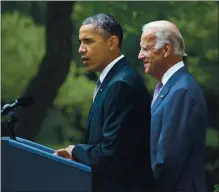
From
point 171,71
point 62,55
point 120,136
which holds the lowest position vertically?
point 120,136

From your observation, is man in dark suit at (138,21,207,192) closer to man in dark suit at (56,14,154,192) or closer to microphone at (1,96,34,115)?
man in dark suit at (56,14,154,192)

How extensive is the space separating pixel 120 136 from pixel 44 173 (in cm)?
46

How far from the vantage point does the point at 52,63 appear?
6.29 metres

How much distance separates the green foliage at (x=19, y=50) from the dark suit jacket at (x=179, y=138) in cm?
271

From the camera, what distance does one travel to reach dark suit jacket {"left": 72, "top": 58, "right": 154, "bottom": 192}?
341 cm

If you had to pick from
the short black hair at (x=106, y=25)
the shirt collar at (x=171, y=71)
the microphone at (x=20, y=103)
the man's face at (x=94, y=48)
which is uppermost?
the short black hair at (x=106, y=25)

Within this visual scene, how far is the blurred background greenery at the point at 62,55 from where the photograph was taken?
6.12m

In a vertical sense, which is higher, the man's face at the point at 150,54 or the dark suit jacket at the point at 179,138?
the man's face at the point at 150,54

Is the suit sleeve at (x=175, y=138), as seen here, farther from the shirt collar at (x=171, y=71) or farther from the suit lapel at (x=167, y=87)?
the shirt collar at (x=171, y=71)

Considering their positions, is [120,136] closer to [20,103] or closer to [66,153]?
[66,153]

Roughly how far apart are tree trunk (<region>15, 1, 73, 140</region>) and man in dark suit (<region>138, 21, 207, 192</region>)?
2.36 meters

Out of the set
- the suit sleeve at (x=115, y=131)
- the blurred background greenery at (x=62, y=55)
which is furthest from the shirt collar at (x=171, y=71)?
the blurred background greenery at (x=62, y=55)

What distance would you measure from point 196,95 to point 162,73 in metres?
0.27

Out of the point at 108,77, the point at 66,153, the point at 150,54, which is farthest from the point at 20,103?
the point at 150,54
